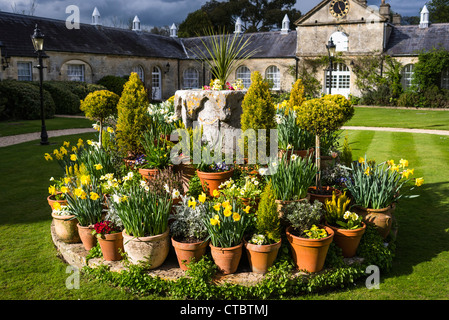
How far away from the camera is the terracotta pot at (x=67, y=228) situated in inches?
192

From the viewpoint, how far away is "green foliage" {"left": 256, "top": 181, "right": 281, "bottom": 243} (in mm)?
4211

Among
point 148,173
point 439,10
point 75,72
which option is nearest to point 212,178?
point 148,173

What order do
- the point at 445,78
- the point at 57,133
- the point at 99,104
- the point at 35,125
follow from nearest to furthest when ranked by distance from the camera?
1. the point at 99,104
2. the point at 57,133
3. the point at 35,125
4. the point at 445,78

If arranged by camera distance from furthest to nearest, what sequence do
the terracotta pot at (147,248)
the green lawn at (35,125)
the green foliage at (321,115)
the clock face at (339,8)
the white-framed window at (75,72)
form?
the clock face at (339,8), the white-framed window at (75,72), the green lawn at (35,125), the green foliage at (321,115), the terracotta pot at (147,248)

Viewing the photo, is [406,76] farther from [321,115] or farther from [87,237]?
[87,237]

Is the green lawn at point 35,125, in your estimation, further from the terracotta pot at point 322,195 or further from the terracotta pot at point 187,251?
the terracotta pot at point 322,195

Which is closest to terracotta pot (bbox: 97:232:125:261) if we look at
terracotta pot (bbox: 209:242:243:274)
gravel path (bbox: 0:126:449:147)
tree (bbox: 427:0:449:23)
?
terracotta pot (bbox: 209:242:243:274)

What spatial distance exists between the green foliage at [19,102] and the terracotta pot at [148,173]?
14.7 metres

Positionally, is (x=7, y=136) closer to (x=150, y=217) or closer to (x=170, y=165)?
(x=170, y=165)

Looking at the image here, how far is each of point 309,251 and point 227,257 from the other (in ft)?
2.82

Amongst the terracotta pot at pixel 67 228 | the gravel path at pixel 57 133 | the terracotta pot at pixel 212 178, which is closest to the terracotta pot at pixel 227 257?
the terracotta pot at pixel 212 178

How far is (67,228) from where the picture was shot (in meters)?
4.92

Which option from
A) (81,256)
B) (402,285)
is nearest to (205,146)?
(81,256)

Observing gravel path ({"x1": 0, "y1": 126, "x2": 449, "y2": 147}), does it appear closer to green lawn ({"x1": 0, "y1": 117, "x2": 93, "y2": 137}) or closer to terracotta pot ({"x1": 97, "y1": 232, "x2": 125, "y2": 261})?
green lawn ({"x1": 0, "y1": 117, "x2": 93, "y2": 137})
